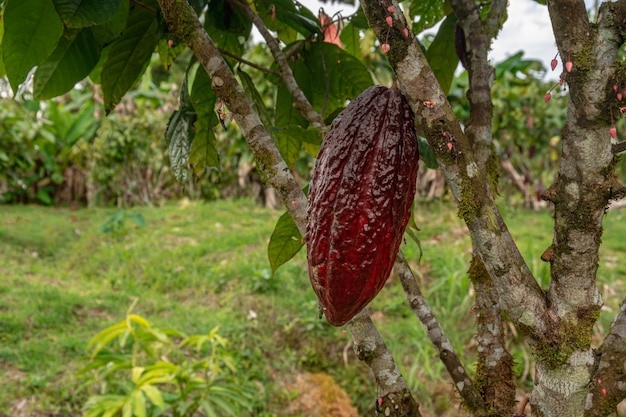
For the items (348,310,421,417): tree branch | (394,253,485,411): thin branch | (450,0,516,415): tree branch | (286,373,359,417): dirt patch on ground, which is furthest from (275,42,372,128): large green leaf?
(286,373,359,417): dirt patch on ground

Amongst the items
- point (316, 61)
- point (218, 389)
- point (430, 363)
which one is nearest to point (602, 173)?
point (316, 61)

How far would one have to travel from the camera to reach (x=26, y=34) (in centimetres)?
82

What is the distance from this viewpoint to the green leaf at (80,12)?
0.81m

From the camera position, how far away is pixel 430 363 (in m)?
2.89

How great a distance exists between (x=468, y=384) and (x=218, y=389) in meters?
1.55

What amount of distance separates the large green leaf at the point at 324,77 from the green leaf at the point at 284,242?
0.24 meters

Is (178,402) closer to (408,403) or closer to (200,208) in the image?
(408,403)

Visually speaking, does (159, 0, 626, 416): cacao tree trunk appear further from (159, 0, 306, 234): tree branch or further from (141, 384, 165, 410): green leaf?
(141, 384, 165, 410): green leaf

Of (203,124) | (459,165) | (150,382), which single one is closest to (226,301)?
(150,382)

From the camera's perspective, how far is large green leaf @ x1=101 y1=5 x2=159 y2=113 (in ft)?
3.35

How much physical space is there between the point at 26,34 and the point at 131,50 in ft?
0.75

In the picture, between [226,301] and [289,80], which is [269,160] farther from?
[226,301]

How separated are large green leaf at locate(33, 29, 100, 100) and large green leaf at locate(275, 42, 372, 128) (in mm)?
336

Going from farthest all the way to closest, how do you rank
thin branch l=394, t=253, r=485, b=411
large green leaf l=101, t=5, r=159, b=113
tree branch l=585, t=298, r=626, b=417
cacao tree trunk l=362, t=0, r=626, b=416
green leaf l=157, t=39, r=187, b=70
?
green leaf l=157, t=39, r=187, b=70 → large green leaf l=101, t=5, r=159, b=113 → thin branch l=394, t=253, r=485, b=411 → tree branch l=585, t=298, r=626, b=417 → cacao tree trunk l=362, t=0, r=626, b=416
